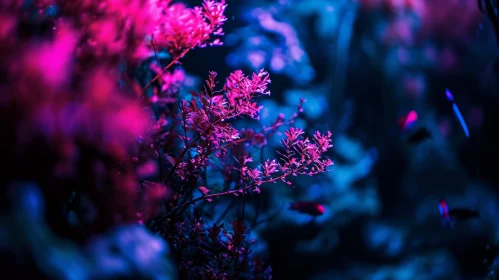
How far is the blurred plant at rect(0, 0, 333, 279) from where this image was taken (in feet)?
3.67

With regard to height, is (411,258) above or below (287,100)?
below

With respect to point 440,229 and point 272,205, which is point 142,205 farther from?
point 440,229

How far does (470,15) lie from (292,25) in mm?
3025

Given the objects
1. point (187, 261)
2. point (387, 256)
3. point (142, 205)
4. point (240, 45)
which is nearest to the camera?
point (142, 205)

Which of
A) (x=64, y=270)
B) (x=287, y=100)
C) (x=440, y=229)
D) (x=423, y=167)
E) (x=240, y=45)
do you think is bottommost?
(x=64, y=270)

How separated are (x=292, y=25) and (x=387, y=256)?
12.9 ft

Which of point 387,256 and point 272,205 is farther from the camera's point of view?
point 387,256

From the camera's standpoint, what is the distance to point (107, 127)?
118 centimetres

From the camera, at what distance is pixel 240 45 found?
4.05 metres

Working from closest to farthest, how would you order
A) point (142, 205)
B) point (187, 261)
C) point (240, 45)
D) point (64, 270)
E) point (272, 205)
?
point (64, 270), point (142, 205), point (187, 261), point (240, 45), point (272, 205)

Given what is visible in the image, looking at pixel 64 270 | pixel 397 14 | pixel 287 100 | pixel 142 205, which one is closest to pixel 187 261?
pixel 142 205

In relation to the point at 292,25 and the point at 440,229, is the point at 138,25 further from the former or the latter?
the point at 440,229

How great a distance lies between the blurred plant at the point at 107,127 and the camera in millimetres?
1119

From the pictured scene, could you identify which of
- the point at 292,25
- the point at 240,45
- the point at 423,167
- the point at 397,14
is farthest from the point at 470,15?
the point at 240,45
